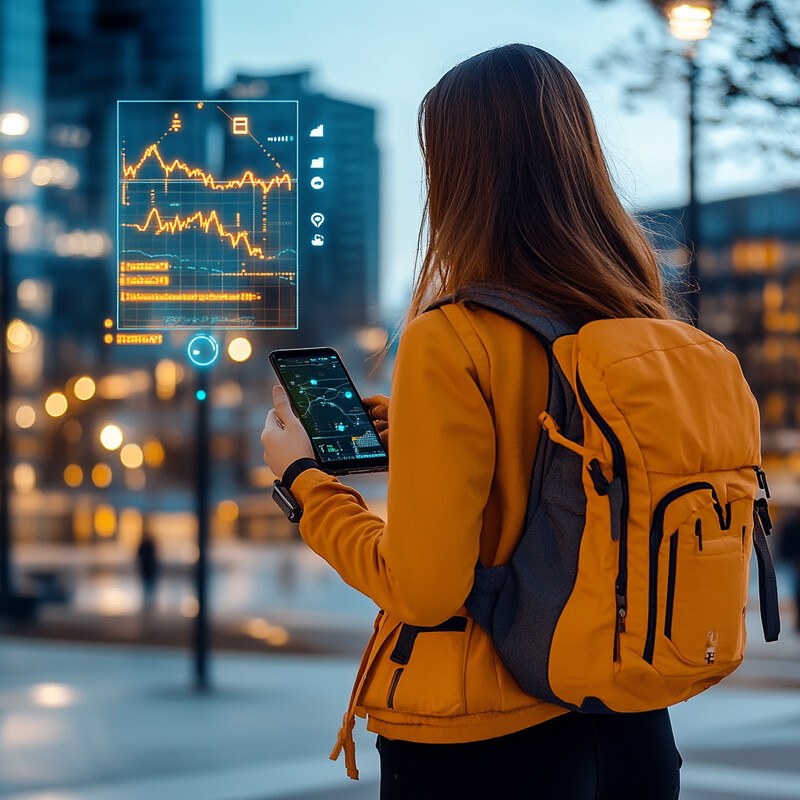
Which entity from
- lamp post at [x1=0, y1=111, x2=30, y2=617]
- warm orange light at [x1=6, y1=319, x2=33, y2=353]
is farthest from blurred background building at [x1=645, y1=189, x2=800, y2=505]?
lamp post at [x1=0, y1=111, x2=30, y2=617]

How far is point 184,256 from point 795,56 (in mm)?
4547

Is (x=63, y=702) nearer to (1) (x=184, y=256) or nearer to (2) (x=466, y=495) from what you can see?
(1) (x=184, y=256)

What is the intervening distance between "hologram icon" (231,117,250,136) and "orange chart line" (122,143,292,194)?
11cm

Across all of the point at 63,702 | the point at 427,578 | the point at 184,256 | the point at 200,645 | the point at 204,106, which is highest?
the point at 204,106

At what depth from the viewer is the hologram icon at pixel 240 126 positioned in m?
2.43

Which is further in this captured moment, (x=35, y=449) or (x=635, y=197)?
(x=35, y=449)

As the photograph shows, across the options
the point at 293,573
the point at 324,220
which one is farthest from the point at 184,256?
the point at 293,573

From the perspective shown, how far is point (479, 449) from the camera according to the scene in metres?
1.49

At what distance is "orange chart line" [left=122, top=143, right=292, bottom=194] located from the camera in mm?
2357

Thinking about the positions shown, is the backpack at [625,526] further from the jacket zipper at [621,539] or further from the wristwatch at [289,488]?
the wristwatch at [289,488]

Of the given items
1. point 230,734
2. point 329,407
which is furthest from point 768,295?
point 329,407

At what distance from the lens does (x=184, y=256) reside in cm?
234

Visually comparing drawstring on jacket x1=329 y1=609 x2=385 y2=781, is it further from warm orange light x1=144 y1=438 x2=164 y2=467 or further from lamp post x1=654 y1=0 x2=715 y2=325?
warm orange light x1=144 y1=438 x2=164 y2=467

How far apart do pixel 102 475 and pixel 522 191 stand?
15.1 m
